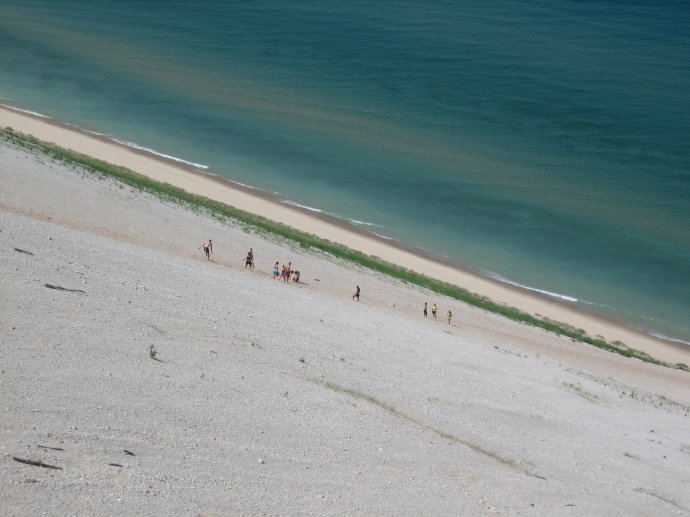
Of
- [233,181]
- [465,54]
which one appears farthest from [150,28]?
[233,181]

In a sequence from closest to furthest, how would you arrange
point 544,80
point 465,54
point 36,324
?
1. point 36,324
2. point 544,80
3. point 465,54

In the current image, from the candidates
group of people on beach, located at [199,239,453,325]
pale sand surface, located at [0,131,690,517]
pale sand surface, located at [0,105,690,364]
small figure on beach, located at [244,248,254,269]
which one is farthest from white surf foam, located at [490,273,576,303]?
small figure on beach, located at [244,248,254,269]

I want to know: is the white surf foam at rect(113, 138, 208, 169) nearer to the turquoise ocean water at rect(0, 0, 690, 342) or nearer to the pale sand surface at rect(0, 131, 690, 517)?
the turquoise ocean water at rect(0, 0, 690, 342)

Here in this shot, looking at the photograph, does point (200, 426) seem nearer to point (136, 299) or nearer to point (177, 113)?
point (136, 299)

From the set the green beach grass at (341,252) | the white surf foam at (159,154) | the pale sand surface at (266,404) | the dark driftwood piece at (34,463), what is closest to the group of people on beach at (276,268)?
the pale sand surface at (266,404)

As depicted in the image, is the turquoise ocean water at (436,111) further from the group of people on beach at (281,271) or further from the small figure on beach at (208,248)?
the small figure on beach at (208,248)

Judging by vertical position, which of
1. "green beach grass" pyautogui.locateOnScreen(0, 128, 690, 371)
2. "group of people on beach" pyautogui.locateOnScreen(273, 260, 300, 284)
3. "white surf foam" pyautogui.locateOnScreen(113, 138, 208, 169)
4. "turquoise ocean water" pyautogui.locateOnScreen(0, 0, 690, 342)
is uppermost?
"turquoise ocean water" pyautogui.locateOnScreen(0, 0, 690, 342)
